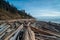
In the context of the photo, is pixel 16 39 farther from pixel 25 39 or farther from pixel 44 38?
pixel 44 38

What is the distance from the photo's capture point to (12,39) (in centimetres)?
495

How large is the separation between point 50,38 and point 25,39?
2.05m

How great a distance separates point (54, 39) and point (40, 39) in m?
0.72

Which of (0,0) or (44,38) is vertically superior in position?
(0,0)

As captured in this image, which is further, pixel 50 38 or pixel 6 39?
pixel 50 38

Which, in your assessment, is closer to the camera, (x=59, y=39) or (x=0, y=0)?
(x=59, y=39)

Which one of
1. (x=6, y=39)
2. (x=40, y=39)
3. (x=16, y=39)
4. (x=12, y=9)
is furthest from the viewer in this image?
(x=12, y=9)

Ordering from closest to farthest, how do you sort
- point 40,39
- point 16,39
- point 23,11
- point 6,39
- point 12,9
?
point 6,39 → point 16,39 → point 40,39 → point 12,9 → point 23,11

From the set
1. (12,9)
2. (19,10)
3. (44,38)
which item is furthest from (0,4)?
(44,38)

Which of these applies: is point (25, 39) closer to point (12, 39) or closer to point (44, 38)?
point (12, 39)

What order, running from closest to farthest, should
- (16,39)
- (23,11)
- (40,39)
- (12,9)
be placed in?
(16,39)
(40,39)
(12,9)
(23,11)

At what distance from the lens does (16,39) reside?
518 cm

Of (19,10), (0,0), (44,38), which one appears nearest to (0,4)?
(0,0)

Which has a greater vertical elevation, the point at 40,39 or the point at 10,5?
the point at 10,5
